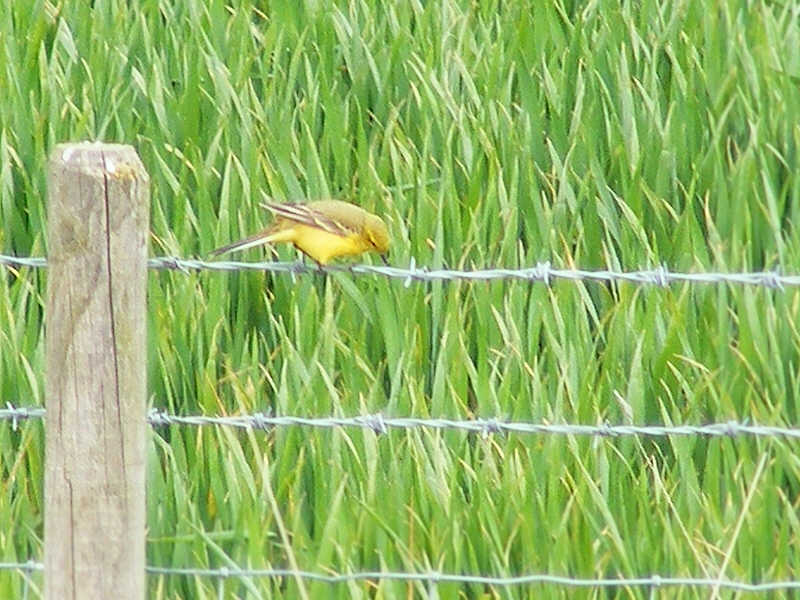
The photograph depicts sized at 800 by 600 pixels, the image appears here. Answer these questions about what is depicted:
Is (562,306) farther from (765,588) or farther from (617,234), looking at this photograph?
(765,588)

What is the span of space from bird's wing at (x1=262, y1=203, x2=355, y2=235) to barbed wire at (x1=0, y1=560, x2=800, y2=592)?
0.97 metres

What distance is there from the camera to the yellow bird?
3.71 m

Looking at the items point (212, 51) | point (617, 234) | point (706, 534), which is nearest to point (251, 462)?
point (706, 534)

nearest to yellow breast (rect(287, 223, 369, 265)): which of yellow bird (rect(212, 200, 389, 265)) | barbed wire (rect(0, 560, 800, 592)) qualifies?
yellow bird (rect(212, 200, 389, 265))

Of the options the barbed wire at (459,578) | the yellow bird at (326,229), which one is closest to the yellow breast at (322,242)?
the yellow bird at (326,229)

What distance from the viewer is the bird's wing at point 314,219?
3.71 metres

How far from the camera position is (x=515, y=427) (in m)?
2.71

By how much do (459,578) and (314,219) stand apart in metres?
1.20

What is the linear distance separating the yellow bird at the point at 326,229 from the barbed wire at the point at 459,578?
3.18ft

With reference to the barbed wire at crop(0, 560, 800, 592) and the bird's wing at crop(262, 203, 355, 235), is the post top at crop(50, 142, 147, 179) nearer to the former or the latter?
the barbed wire at crop(0, 560, 800, 592)

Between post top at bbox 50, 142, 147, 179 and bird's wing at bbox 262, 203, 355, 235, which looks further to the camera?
bird's wing at bbox 262, 203, 355, 235

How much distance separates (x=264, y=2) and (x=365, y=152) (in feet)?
5.15

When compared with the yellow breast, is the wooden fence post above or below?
below

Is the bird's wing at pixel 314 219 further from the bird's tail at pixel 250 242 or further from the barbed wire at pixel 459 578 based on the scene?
the barbed wire at pixel 459 578
